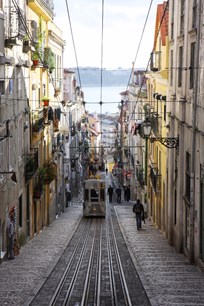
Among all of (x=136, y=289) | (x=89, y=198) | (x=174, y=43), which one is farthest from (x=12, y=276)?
(x=89, y=198)

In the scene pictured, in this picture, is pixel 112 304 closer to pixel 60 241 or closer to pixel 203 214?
pixel 203 214

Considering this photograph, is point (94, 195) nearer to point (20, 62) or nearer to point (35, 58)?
point (35, 58)

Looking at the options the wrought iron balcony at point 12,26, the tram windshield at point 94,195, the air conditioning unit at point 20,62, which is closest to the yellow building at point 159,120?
the tram windshield at point 94,195

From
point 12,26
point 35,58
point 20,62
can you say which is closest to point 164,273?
point 12,26

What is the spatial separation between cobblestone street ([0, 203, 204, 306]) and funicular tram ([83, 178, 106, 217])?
400 inches

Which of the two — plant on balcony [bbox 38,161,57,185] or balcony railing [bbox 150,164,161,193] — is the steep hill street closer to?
plant on balcony [bbox 38,161,57,185]

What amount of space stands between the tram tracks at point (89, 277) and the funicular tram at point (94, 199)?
11.3m

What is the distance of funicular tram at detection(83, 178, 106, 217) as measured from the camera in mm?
39156

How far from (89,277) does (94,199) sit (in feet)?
73.3

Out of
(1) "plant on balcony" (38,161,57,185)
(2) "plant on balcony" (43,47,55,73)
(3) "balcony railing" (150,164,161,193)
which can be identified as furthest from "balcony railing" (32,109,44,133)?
(3) "balcony railing" (150,164,161,193)

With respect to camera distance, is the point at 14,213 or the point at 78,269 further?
the point at 14,213

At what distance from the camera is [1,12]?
19.4 meters

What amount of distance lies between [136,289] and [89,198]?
24497 mm

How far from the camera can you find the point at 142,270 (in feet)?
57.4
